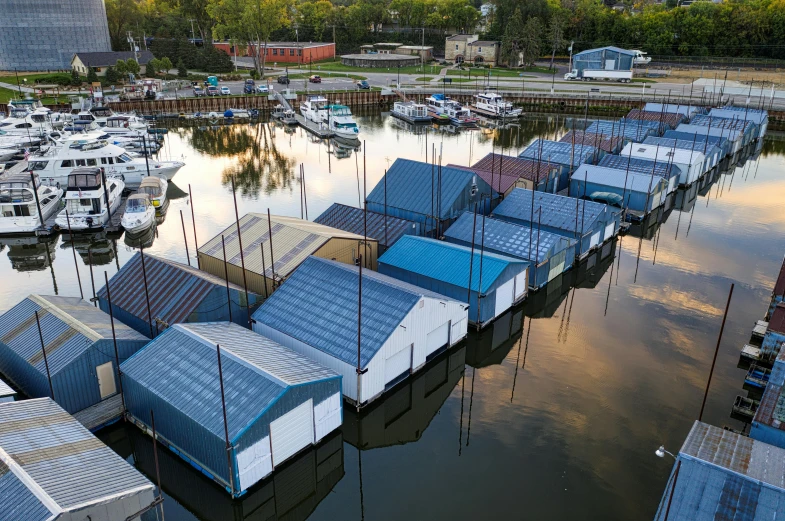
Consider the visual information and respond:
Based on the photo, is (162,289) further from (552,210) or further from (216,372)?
(552,210)

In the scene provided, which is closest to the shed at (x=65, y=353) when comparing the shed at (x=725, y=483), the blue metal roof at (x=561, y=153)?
the shed at (x=725, y=483)

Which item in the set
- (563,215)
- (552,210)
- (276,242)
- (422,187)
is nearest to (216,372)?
(276,242)

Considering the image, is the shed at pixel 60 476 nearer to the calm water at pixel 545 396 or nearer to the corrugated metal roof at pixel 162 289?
the calm water at pixel 545 396

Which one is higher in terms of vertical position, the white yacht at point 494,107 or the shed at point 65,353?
the white yacht at point 494,107

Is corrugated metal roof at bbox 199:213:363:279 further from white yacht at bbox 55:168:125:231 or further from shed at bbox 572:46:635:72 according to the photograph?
shed at bbox 572:46:635:72

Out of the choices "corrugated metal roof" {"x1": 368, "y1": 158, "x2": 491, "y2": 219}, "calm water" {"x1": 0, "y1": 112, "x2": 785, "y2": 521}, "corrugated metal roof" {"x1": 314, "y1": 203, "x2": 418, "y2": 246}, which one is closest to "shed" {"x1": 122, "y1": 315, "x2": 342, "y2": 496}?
"calm water" {"x1": 0, "y1": 112, "x2": 785, "y2": 521}

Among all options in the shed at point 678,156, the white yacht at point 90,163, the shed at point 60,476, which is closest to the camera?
the shed at point 60,476
